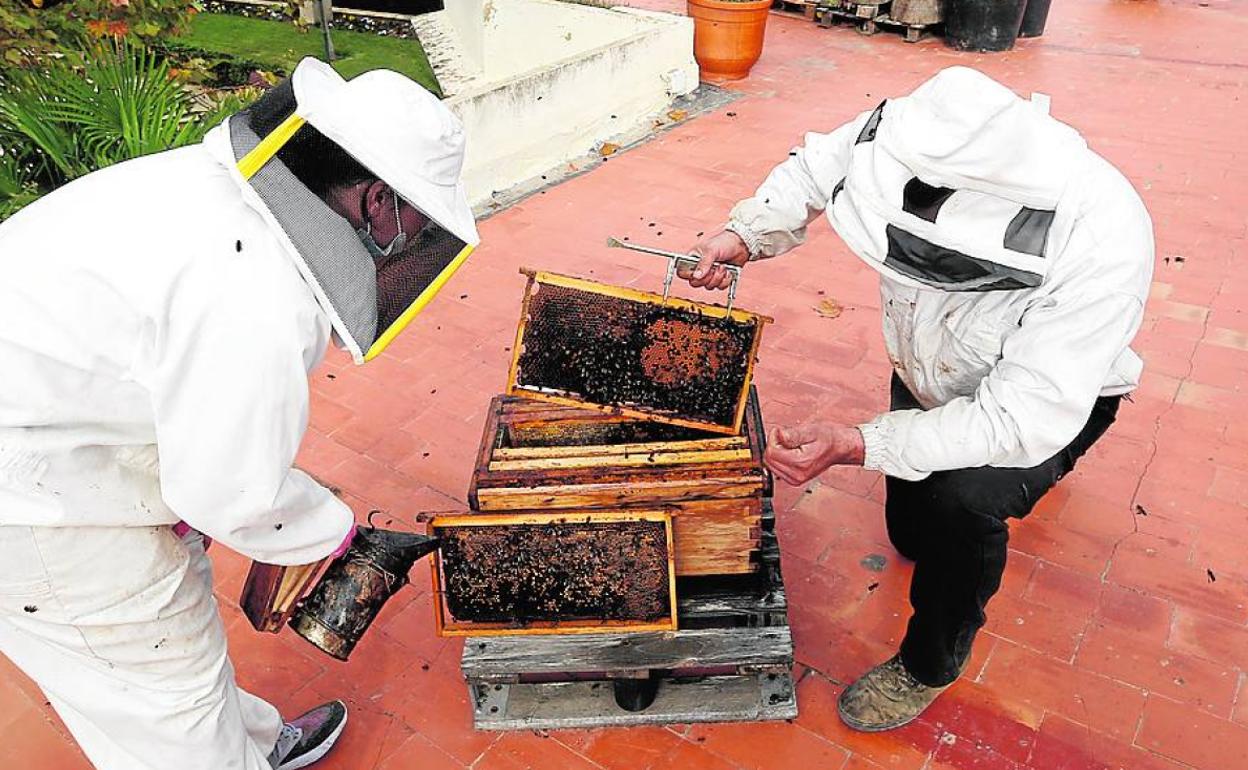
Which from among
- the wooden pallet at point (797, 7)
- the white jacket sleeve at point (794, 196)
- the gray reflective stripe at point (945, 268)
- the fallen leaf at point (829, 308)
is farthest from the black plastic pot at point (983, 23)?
the gray reflective stripe at point (945, 268)

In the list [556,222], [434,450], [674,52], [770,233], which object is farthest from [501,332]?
[674,52]

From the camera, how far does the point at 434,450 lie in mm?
3734

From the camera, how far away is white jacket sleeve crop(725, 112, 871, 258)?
2.86m

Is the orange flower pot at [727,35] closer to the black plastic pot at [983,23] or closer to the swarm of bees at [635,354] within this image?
the black plastic pot at [983,23]

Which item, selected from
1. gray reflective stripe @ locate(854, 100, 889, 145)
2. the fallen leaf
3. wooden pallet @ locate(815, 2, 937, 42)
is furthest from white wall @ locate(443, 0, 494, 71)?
gray reflective stripe @ locate(854, 100, 889, 145)

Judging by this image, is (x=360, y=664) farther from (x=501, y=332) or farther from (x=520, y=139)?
(x=520, y=139)

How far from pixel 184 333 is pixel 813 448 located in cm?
148

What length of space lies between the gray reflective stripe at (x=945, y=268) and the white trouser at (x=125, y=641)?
1.69m

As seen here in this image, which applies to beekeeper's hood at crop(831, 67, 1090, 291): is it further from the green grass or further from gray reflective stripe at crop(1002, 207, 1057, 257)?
the green grass

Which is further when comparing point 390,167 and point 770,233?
point 770,233

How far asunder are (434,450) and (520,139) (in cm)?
300

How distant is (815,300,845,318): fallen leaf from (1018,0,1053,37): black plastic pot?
595 centimetres

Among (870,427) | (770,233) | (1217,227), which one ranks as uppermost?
(770,233)

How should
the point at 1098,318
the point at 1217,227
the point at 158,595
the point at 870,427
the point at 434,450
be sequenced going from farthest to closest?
1. the point at 1217,227
2. the point at 434,450
3. the point at 870,427
4. the point at 1098,318
5. the point at 158,595
